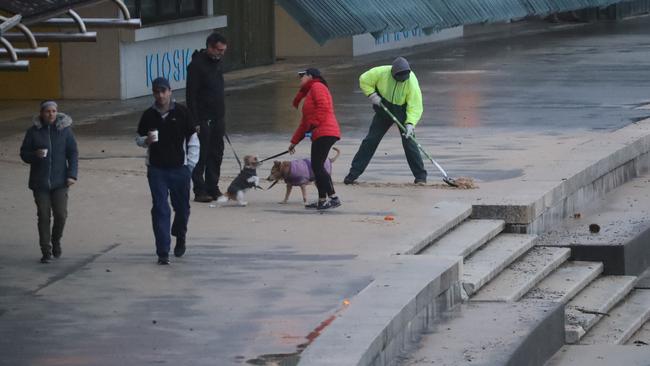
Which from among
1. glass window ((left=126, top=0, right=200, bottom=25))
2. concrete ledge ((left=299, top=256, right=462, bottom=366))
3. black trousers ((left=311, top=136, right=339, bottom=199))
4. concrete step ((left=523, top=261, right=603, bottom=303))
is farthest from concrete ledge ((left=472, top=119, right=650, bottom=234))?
glass window ((left=126, top=0, right=200, bottom=25))

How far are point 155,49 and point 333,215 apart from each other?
12.6m

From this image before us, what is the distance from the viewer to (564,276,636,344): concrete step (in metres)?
13.6

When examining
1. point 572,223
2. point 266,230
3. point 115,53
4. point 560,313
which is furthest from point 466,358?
point 115,53

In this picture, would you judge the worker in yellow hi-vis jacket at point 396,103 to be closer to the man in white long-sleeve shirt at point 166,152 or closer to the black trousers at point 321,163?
the black trousers at point 321,163

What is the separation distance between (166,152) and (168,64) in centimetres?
1501

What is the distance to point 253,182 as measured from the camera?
Answer: 50.1 feet

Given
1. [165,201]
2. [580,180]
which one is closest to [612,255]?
[580,180]

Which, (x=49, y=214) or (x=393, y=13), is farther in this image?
(x=393, y=13)

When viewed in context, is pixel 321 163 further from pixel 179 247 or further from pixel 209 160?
pixel 179 247

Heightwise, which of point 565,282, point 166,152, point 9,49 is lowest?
point 565,282

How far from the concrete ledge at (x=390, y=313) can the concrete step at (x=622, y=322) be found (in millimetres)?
1761

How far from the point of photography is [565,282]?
14.8 metres

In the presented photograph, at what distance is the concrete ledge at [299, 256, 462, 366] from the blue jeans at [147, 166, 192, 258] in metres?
1.81

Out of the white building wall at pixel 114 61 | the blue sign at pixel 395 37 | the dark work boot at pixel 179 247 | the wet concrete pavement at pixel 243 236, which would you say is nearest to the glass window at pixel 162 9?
the white building wall at pixel 114 61
